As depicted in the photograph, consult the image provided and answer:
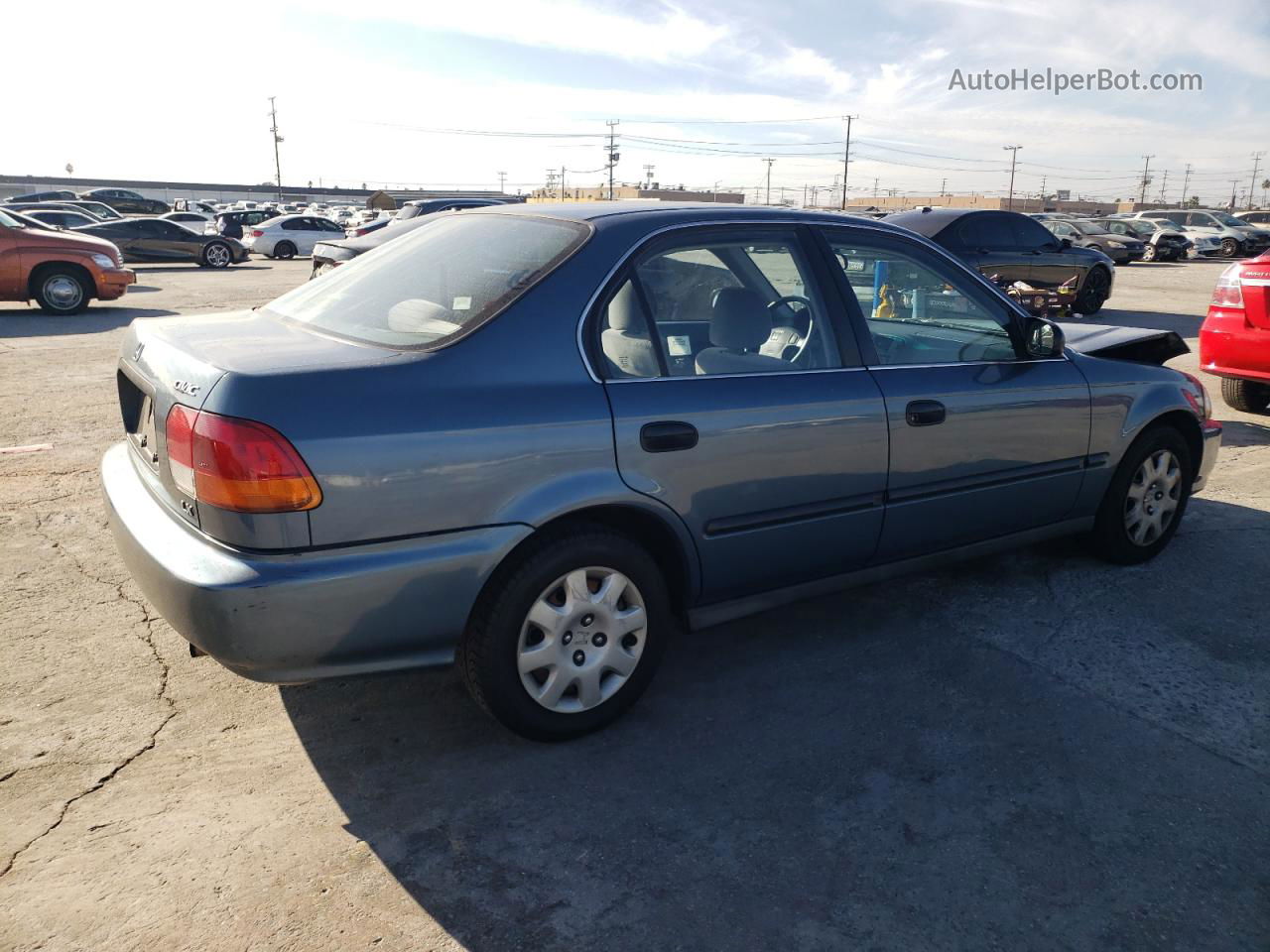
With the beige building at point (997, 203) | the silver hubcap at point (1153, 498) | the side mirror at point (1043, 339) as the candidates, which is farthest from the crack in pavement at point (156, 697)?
the beige building at point (997, 203)

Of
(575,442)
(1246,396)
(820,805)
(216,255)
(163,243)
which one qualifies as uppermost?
(575,442)

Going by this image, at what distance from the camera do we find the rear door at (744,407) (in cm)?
311

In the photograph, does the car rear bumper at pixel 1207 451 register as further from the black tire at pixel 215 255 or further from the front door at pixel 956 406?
the black tire at pixel 215 255

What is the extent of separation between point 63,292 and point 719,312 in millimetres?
13253

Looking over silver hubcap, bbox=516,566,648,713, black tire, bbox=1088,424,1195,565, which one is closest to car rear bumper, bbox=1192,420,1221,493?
black tire, bbox=1088,424,1195,565

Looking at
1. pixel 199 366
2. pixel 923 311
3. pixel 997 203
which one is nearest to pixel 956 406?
pixel 923 311

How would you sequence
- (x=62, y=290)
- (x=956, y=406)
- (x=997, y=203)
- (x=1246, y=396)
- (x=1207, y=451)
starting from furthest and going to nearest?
1. (x=997, y=203)
2. (x=62, y=290)
3. (x=1246, y=396)
4. (x=1207, y=451)
5. (x=956, y=406)

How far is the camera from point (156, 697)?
3.37 m

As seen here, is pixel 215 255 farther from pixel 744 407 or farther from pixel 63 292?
→ pixel 744 407

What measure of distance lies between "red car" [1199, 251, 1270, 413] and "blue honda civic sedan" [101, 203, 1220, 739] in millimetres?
3972

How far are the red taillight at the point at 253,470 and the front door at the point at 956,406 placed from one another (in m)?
2.09

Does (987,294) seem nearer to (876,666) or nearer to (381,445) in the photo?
(876,666)

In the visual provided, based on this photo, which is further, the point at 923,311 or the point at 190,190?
the point at 190,190

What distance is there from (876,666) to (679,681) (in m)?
0.75
